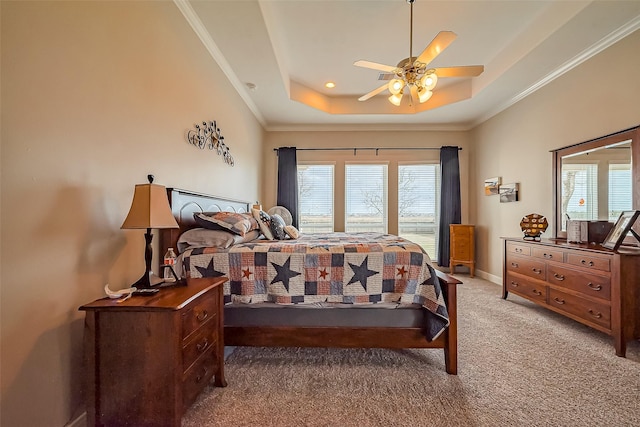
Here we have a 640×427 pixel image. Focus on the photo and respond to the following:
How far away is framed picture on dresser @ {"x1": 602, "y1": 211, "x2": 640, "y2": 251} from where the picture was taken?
2.12 meters

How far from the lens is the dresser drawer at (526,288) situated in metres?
2.81

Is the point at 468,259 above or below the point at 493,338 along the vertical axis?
above

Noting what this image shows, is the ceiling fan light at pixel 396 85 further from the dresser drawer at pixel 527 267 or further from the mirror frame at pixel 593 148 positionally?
the dresser drawer at pixel 527 267

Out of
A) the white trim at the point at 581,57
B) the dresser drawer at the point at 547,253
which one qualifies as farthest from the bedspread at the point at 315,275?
the white trim at the point at 581,57

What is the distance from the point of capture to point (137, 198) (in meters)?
1.37

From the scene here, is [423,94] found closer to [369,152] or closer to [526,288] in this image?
[526,288]

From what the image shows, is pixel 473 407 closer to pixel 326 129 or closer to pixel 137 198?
pixel 137 198

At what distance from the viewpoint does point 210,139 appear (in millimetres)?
2689

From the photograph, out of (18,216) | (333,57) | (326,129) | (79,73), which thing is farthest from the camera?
(326,129)

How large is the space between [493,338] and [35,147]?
330cm

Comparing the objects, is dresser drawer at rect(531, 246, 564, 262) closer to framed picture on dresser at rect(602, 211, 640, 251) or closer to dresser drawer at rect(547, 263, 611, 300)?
dresser drawer at rect(547, 263, 611, 300)

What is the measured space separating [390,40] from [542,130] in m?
2.29

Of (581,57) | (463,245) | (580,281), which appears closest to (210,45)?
(581,57)

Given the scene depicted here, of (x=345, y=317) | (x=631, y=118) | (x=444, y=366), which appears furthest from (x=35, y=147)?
(x=631, y=118)
